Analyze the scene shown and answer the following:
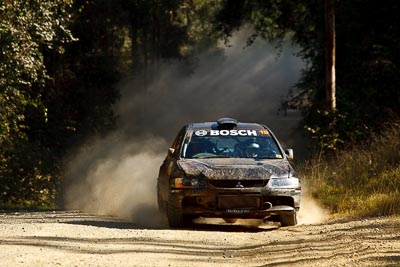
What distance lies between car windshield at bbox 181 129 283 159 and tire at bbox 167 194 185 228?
3.51 ft

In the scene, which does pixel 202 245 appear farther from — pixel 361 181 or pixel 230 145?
pixel 361 181

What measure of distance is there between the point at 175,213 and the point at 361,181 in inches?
217

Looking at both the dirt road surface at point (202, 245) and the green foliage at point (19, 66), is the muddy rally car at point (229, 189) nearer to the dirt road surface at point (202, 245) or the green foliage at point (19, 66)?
the dirt road surface at point (202, 245)

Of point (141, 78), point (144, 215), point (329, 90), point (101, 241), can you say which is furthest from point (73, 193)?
point (141, 78)

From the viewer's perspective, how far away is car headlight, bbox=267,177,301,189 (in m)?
13.5

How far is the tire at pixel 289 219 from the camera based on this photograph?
13.7m

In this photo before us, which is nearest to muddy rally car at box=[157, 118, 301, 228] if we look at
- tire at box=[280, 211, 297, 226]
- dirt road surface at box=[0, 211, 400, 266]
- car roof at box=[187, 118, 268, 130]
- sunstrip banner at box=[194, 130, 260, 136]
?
tire at box=[280, 211, 297, 226]

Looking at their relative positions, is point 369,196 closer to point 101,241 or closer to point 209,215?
point 209,215

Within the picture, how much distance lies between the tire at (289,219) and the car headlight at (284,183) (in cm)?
39

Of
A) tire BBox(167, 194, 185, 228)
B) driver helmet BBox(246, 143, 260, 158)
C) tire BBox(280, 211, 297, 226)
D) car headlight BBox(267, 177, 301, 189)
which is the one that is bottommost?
tire BBox(280, 211, 297, 226)

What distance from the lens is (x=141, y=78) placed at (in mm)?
67375

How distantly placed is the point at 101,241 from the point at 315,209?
18.7 ft

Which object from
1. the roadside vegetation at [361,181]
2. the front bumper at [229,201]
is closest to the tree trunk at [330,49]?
the roadside vegetation at [361,181]

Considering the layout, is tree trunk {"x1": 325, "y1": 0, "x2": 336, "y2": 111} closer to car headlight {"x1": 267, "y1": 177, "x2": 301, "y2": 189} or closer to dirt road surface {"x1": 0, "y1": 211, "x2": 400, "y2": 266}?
dirt road surface {"x1": 0, "y1": 211, "x2": 400, "y2": 266}
